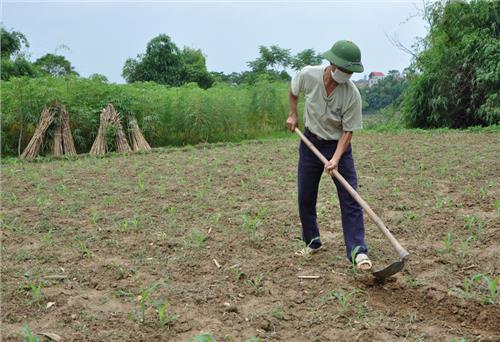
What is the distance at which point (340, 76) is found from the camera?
333 cm

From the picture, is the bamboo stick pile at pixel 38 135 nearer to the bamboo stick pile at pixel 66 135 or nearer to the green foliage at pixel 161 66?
the bamboo stick pile at pixel 66 135

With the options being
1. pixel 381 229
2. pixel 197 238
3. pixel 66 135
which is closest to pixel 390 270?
pixel 381 229

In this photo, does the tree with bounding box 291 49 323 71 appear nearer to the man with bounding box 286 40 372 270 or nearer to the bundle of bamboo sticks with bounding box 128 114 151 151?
the bundle of bamboo sticks with bounding box 128 114 151 151

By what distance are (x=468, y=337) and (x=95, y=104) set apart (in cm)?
1003

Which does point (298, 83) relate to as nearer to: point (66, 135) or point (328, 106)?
point (328, 106)

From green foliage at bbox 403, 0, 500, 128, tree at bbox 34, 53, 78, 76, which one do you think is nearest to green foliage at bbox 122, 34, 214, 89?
tree at bbox 34, 53, 78, 76

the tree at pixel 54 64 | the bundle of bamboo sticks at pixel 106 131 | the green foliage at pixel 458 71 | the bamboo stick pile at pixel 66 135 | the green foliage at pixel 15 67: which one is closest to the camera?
the bamboo stick pile at pixel 66 135

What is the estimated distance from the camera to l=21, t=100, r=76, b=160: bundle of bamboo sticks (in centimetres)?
1009

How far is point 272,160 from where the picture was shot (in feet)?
28.9

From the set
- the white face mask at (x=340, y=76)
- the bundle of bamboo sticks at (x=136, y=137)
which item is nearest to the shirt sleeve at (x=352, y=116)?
the white face mask at (x=340, y=76)

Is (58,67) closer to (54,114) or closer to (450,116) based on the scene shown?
(54,114)

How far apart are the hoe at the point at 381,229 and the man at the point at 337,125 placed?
0.07 metres

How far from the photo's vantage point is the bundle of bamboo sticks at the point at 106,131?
10555 millimetres

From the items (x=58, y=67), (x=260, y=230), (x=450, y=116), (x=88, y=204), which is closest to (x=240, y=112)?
(x=450, y=116)
